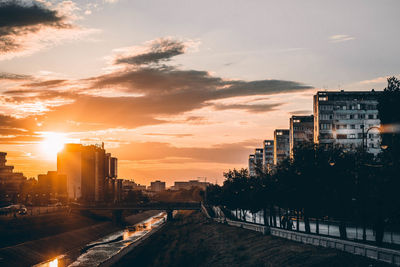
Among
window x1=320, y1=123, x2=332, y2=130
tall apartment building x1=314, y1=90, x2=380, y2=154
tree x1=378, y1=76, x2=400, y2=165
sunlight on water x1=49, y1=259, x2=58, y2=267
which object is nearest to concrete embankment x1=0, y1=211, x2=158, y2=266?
sunlight on water x1=49, y1=259, x2=58, y2=267

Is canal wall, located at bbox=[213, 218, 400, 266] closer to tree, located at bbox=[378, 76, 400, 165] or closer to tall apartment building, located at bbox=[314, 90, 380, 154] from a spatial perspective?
tree, located at bbox=[378, 76, 400, 165]

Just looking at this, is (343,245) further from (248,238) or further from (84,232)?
(84,232)

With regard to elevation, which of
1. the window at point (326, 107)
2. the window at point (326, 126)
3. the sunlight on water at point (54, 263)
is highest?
the window at point (326, 107)

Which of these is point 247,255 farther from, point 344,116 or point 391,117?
point 344,116

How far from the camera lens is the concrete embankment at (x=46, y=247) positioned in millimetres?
100375

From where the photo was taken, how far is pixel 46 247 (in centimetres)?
12419

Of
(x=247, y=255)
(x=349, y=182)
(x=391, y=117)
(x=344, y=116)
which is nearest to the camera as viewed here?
(x=391, y=117)

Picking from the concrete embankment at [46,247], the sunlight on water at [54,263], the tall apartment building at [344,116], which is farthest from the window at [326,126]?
the sunlight on water at [54,263]

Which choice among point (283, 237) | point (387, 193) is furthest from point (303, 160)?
point (387, 193)

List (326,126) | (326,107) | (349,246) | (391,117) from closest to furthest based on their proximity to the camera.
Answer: (349,246) < (391,117) < (326,126) < (326,107)

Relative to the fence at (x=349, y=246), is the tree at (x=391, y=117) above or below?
above

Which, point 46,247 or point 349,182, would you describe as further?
point 46,247

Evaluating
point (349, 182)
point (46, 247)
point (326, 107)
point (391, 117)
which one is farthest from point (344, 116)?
point (391, 117)

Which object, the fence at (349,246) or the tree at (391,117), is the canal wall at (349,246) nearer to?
the fence at (349,246)
